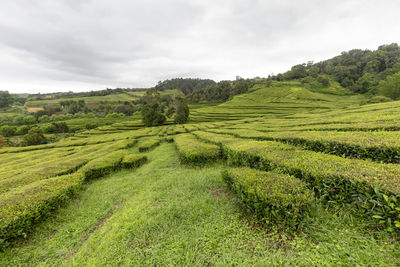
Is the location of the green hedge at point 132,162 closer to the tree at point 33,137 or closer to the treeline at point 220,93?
the tree at point 33,137

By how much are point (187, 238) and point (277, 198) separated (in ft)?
8.23

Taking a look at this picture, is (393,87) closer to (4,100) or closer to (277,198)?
(277,198)

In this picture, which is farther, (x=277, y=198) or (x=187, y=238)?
(x=187, y=238)

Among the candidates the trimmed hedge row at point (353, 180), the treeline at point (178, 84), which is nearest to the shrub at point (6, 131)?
the trimmed hedge row at point (353, 180)

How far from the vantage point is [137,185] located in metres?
7.43

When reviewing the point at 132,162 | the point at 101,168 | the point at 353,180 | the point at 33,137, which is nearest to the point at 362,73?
the point at 353,180

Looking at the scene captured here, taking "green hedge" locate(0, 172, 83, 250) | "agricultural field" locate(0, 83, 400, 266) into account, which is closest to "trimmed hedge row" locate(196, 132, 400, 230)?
"agricultural field" locate(0, 83, 400, 266)

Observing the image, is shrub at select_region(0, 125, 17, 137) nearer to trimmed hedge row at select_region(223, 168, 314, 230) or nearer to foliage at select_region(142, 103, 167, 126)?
foliage at select_region(142, 103, 167, 126)

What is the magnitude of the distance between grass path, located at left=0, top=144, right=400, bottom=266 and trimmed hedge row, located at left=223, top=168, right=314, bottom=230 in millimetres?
317

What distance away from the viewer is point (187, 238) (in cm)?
360

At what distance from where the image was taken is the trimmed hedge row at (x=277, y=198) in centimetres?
323

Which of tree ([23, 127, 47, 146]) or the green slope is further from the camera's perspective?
the green slope

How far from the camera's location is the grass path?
8.93 ft

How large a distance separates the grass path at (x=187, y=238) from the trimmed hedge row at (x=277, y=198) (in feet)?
1.04
